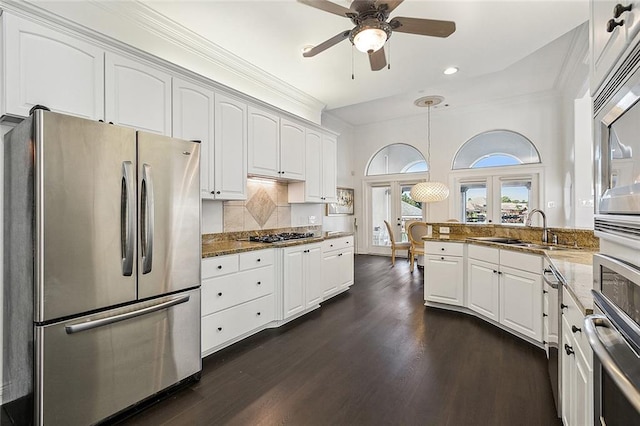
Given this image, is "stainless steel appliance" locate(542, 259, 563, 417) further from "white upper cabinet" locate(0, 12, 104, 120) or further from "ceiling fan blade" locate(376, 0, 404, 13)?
"white upper cabinet" locate(0, 12, 104, 120)

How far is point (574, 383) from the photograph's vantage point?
4.40ft

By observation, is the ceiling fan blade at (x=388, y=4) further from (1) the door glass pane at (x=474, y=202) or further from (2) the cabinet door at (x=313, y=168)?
(1) the door glass pane at (x=474, y=202)

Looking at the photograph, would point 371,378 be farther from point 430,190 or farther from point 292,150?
point 430,190

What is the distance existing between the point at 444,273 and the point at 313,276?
1565 millimetres

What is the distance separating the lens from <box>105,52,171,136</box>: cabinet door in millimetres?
2160

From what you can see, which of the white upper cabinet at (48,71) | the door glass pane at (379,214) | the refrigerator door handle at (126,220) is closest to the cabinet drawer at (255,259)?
the refrigerator door handle at (126,220)

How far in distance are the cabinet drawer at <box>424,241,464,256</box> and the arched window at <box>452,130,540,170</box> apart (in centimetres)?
377

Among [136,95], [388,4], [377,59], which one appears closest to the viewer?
[388,4]

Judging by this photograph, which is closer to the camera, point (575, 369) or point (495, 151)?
point (575, 369)

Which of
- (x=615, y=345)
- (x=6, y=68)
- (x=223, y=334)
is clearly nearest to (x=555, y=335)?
(x=615, y=345)

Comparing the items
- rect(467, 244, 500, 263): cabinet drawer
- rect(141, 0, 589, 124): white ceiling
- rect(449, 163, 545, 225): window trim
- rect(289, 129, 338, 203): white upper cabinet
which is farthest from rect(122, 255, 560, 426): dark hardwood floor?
rect(449, 163, 545, 225): window trim

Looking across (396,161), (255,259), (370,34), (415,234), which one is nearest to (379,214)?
(396,161)

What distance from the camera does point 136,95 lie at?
2299mm

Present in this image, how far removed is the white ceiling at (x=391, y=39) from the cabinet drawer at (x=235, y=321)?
263 cm
